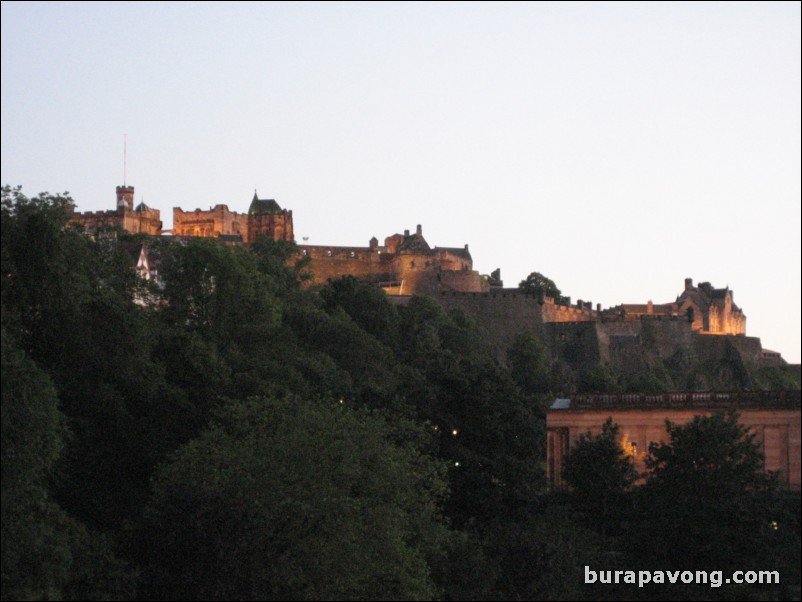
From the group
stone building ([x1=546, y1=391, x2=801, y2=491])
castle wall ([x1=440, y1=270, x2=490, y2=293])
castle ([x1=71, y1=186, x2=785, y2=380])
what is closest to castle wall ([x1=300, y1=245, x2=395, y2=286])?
castle ([x1=71, y1=186, x2=785, y2=380])

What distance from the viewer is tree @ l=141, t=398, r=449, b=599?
48.1 metres

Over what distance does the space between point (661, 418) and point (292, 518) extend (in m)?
34.9

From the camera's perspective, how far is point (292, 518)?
164 ft

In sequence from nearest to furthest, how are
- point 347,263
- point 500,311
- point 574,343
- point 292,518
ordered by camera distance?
point 292,518 → point 500,311 → point 574,343 → point 347,263

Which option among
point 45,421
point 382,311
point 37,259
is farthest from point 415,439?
point 382,311

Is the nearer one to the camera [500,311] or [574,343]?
[500,311]

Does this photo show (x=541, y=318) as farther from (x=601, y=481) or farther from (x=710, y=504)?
(x=710, y=504)

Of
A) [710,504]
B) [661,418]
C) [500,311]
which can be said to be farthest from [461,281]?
[710,504]

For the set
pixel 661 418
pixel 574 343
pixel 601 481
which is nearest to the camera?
pixel 601 481

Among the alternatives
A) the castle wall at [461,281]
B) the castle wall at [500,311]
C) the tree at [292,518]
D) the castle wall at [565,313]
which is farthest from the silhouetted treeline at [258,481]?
the castle wall at [565,313]

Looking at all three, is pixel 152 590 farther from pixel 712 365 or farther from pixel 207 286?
pixel 712 365

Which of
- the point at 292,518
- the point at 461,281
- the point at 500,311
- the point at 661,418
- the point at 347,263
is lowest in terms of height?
the point at 292,518

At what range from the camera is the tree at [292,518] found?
4809 cm

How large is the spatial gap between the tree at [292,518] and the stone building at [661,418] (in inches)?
776
